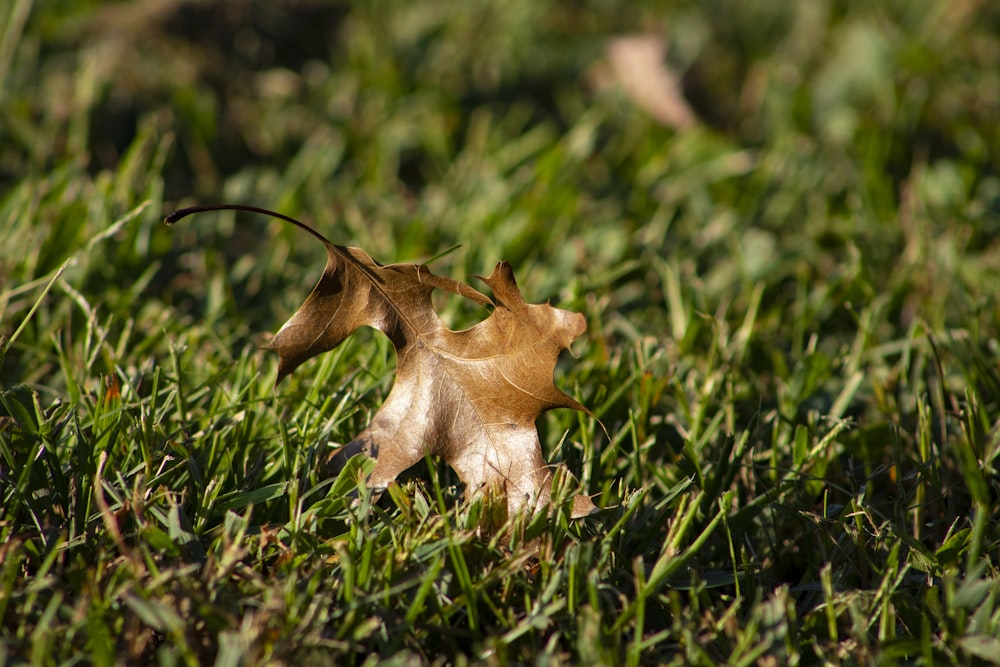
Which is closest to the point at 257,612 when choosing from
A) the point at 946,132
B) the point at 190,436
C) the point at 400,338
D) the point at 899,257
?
the point at 190,436

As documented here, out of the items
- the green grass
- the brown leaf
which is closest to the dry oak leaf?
the green grass

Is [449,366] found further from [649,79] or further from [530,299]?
[649,79]

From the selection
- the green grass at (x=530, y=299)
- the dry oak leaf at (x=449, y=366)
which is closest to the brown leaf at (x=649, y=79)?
the green grass at (x=530, y=299)

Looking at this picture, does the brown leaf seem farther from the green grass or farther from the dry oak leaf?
the dry oak leaf

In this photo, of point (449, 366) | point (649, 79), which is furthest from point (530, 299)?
point (649, 79)

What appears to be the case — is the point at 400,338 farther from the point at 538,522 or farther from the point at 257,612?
the point at 257,612

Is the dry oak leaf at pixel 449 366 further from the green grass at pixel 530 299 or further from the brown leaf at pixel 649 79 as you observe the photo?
the brown leaf at pixel 649 79

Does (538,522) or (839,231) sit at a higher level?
(538,522)
